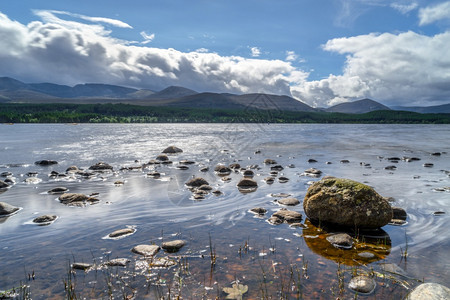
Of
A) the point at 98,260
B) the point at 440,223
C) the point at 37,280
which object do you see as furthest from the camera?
the point at 440,223

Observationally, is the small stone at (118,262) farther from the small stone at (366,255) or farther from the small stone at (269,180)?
the small stone at (269,180)

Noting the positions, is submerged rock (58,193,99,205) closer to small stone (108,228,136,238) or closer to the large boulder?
small stone (108,228,136,238)

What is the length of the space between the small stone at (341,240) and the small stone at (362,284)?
184cm

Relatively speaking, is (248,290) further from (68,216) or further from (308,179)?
(308,179)

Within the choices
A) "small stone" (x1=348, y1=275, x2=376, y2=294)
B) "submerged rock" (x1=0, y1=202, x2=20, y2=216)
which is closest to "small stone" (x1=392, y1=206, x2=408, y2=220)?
"small stone" (x1=348, y1=275, x2=376, y2=294)

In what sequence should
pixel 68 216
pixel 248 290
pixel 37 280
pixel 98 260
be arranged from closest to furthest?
pixel 248 290
pixel 37 280
pixel 98 260
pixel 68 216

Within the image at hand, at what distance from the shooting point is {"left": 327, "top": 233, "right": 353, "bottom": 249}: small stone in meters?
8.54

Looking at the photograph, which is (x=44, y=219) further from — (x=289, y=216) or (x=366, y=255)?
(x=366, y=255)

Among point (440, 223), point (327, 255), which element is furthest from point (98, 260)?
point (440, 223)

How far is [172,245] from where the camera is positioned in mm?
8359

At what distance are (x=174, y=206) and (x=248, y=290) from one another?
7.25m

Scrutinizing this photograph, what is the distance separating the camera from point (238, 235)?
31.0ft

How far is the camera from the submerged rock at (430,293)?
17.6 ft

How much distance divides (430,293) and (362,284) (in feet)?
4.28
